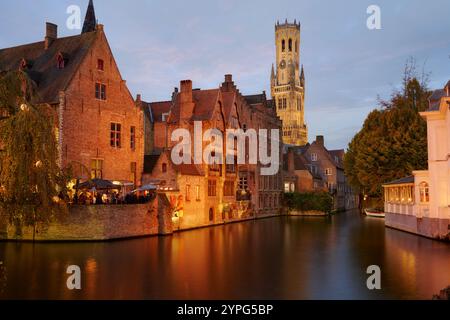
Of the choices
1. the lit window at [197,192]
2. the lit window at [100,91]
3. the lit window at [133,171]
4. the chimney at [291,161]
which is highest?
the lit window at [100,91]

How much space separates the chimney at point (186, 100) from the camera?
155 ft

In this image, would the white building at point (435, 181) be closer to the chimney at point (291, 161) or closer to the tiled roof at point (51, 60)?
the tiled roof at point (51, 60)

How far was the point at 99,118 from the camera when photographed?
37844 millimetres

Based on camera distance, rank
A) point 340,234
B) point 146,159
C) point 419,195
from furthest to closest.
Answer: point 146,159
point 340,234
point 419,195

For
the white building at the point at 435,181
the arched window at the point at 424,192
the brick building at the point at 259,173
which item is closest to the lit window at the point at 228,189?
→ the brick building at the point at 259,173

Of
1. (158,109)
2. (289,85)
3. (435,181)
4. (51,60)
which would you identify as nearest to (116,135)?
(51,60)

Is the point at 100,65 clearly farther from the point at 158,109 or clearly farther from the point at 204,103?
the point at 158,109

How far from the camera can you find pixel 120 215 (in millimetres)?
32156

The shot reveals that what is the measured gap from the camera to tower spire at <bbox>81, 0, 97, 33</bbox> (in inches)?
2264

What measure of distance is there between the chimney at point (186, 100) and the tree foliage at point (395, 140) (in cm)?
1847

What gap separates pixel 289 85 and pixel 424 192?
128 meters

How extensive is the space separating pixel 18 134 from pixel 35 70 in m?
20.2

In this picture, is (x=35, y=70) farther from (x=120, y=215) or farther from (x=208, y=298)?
(x=208, y=298)
